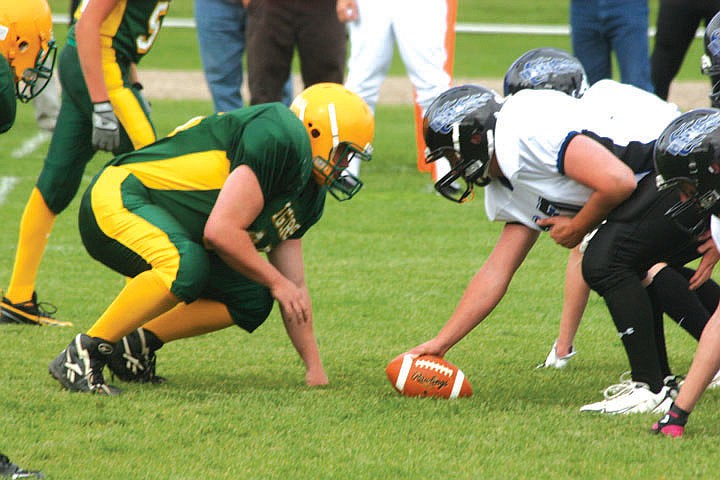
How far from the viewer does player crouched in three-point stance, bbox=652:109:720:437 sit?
3613 millimetres

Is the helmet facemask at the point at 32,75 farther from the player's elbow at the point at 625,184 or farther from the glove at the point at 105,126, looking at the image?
the player's elbow at the point at 625,184

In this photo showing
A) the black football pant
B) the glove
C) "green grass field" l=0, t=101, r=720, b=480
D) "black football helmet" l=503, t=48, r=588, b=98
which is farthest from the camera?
the glove

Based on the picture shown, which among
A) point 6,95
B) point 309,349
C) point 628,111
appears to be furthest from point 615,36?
point 6,95

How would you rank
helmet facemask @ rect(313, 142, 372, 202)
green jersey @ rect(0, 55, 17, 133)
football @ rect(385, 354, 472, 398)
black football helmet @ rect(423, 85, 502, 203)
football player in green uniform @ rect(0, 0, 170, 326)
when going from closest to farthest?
green jersey @ rect(0, 55, 17, 133), black football helmet @ rect(423, 85, 502, 203), football @ rect(385, 354, 472, 398), helmet facemask @ rect(313, 142, 372, 202), football player in green uniform @ rect(0, 0, 170, 326)

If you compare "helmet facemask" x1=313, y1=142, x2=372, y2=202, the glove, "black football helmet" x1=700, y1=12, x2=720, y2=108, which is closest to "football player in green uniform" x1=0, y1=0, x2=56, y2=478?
the glove

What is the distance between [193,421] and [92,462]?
0.48 m

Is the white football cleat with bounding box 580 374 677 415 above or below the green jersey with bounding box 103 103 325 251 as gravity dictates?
below

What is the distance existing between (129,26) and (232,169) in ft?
4.74

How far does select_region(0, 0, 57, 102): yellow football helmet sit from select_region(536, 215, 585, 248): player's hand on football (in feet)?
6.36

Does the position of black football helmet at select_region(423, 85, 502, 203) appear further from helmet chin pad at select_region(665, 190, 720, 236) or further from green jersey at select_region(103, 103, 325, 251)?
helmet chin pad at select_region(665, 190, 720, 236)

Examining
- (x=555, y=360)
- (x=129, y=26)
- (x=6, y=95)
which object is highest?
(x=6, y=95)

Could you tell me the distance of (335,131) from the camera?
171 inches

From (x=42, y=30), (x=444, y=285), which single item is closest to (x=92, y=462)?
(x=42, y=30)

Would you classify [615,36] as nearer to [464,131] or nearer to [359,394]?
[464,131]
